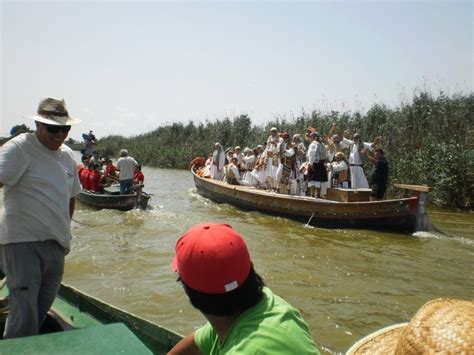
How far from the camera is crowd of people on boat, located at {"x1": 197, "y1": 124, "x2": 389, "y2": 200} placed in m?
11.0

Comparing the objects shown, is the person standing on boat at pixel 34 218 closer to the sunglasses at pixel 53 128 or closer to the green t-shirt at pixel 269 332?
the sunglasses at pixel 53 128

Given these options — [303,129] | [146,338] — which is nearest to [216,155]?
[303,129]

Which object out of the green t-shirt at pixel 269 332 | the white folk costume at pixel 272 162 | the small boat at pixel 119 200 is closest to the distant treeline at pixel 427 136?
the white folk costume at pixel 272 162

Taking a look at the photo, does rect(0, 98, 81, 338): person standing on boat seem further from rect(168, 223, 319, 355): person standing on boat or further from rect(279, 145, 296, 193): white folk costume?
rect(279, 145, 296, 193): white folk costume

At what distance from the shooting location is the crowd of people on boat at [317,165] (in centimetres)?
1097

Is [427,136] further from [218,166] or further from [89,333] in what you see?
[89,333]

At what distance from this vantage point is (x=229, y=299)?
143cm

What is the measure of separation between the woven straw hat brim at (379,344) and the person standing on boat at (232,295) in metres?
1.06

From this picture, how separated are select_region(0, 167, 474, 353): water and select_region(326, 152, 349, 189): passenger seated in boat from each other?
1.81 metres

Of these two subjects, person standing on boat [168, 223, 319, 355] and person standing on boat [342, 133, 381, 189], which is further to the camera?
person standing on boat [342, 133, 381, 189]

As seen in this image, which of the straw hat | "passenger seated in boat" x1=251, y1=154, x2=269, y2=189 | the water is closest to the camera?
the straw hat

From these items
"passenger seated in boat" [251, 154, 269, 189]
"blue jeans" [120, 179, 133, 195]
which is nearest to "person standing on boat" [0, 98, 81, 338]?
"blue jeans" [120, 179, 133, 195]

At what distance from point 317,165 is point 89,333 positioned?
9188mm

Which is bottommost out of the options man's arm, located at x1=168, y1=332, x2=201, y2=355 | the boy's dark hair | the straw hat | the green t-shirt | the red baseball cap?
man's arm, located at x1=168, y1=332, x2=201, y2=355
